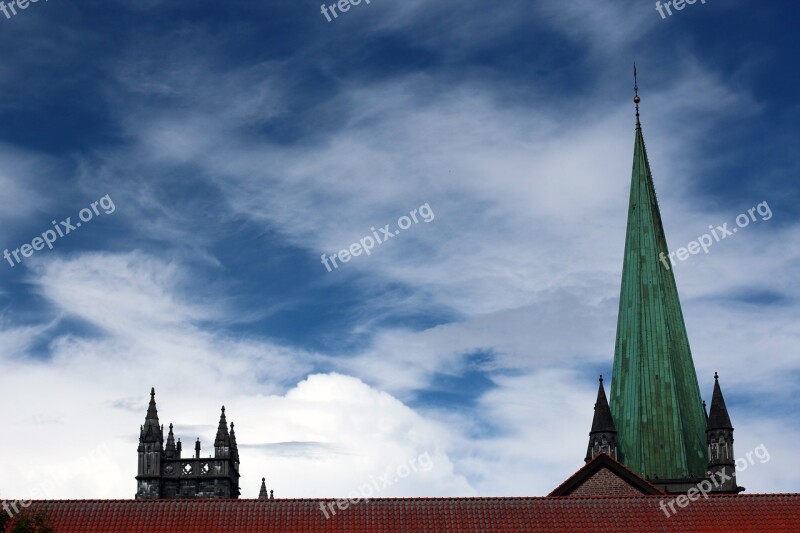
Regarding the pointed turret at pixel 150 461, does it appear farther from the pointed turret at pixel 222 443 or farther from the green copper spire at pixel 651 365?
the green copper spire at pixel 651 365

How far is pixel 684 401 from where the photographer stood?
82875 millimetres

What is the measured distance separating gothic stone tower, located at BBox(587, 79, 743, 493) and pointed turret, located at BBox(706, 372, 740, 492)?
2.4 inches

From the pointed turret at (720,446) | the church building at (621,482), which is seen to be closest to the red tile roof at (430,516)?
the church building at (621,482)

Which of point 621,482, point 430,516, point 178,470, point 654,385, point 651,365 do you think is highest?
point 651,365

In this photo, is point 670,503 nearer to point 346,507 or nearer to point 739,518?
point 739,518

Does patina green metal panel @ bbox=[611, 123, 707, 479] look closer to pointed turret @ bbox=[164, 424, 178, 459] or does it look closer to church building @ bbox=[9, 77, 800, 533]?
church building @ bbox=[9, 77, 800, 533]

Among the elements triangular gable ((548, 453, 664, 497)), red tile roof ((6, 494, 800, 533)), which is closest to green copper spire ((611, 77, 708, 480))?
triangular gable ((548, 453, 664, 497))

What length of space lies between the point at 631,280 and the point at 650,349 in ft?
17.6

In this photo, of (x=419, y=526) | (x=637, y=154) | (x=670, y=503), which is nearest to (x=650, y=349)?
(x=637, y=154)

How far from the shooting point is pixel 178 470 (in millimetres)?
74562

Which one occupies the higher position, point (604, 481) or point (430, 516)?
point (604, 481)

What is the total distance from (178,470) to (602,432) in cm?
2590

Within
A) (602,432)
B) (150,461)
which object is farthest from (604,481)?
(150,461)

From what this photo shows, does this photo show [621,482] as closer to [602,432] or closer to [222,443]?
[602,432]
